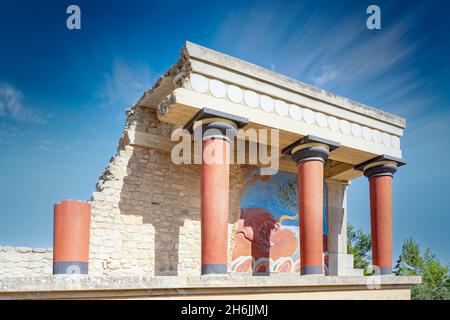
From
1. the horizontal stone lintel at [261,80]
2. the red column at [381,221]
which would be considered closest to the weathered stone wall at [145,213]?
the horizontal stone lintel at [261,80]

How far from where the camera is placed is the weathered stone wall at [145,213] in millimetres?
8508

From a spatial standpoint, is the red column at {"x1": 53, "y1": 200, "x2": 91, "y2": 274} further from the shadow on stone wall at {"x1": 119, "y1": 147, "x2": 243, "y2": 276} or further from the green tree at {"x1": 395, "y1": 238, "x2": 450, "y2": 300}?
the green tree at {"x1": 395, "y1": 238, "x2": 450, "y2": 300}

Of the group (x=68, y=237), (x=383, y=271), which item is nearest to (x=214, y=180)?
(x=68, y=237)

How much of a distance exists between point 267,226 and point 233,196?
3.92ft

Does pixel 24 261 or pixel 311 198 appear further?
pixel 311 198

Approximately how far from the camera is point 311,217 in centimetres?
884

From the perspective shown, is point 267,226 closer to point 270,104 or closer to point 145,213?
point 145,213

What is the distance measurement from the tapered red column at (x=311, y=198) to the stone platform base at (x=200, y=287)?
3.82ft

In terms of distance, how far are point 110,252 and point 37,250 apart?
1386 millimetres

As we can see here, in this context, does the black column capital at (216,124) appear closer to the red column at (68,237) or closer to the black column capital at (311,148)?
the black column capital at (311,148)
